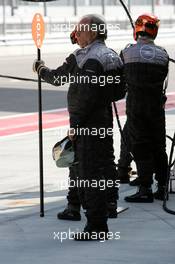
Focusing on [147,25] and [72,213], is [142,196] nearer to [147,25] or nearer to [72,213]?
[72,213]

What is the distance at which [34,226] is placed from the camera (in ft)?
24.7

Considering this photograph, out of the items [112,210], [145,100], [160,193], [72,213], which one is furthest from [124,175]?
[72,213]

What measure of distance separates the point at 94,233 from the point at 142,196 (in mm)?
1546

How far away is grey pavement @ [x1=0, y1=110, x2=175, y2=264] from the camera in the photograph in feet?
21.2

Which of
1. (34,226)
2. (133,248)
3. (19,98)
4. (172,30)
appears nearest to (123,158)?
(34,226)

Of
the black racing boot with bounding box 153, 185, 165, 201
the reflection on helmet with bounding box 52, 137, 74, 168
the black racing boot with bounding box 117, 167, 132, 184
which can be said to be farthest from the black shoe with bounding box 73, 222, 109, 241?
the black racing boot with bounding box 117, 167, 132, 184

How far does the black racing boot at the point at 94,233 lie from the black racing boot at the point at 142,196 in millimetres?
1505

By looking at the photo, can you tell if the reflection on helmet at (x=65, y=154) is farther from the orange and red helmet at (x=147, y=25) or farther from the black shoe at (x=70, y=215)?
the orange and red helmet at (x=147, y=25)

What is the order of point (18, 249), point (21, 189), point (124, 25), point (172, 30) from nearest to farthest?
point (18, 249)
point (21, 189)
point (124, 25)
point (172, 30)

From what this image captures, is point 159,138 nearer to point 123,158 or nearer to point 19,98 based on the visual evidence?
point 123,158

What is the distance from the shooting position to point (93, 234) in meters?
7.03

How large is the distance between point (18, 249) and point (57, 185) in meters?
2.97

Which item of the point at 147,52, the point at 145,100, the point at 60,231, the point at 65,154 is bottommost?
the point at 60,231

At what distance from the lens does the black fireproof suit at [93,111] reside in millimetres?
6855
